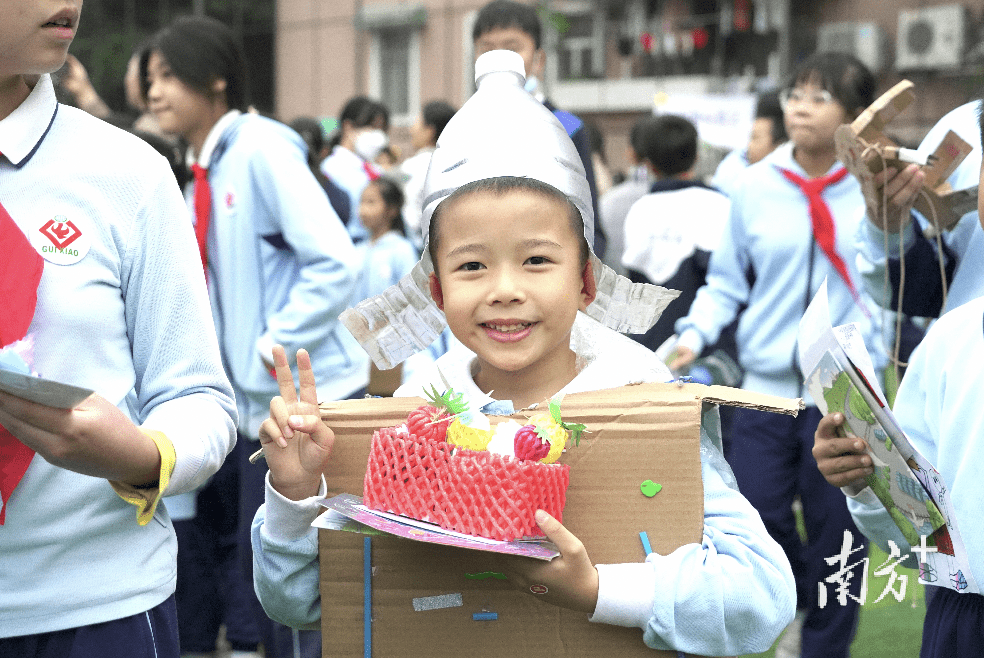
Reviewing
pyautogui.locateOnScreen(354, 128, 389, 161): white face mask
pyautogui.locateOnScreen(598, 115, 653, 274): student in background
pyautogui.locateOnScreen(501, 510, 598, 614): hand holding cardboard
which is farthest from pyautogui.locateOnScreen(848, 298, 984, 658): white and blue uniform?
pyautogui.locateOnScreen(354, 128, 389, 161): white face mask

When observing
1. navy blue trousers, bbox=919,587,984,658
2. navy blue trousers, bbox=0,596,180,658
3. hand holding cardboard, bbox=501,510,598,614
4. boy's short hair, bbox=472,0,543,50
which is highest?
boy's short hair, bbox=472,0,543,50

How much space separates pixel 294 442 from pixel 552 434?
1.39 ft

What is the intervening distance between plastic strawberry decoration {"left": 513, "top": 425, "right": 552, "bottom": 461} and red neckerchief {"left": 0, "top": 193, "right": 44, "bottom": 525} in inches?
28.2

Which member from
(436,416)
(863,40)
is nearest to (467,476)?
(436,416)

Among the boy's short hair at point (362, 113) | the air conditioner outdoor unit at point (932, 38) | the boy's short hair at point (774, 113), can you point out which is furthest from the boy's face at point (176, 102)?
the air conditioner outdoor unit at point (932, 38)

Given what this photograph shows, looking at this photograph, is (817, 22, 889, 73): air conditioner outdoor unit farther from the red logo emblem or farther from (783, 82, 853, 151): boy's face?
the red logo emblem

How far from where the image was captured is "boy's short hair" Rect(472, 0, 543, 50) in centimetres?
434

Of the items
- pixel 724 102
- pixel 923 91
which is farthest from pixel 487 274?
pixel 923 91

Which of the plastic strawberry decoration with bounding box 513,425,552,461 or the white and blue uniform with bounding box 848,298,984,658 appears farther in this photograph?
the white and blue uniform with bounding box 848,298,984,658

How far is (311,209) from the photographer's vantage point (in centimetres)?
391

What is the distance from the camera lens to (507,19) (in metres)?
4.34

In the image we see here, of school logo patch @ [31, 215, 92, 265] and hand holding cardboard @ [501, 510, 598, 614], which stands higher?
school logo patch @ [31, 215, 92, 265]

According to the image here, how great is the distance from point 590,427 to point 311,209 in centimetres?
232

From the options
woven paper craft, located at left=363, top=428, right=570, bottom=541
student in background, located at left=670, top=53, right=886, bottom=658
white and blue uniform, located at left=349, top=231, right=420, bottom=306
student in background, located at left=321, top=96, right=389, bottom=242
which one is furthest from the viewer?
student in background, located at left=321, top=96, right=389, bottom=242
